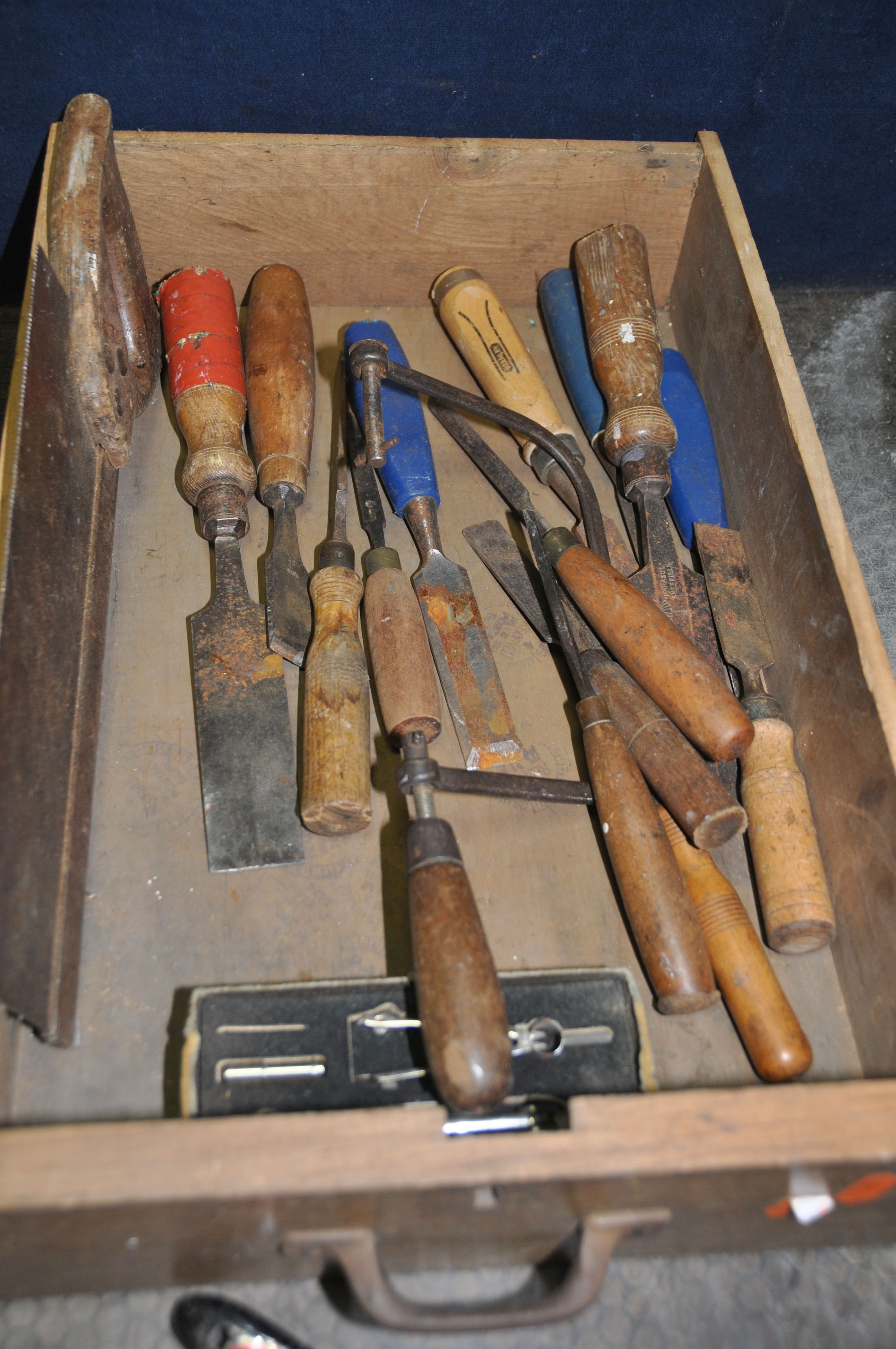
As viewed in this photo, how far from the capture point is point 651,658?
92 cm

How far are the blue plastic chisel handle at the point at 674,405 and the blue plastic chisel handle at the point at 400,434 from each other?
0.70 ft

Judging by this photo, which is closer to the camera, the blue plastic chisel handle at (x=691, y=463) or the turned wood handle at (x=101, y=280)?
the turned wood handle at (x=101, y=280)

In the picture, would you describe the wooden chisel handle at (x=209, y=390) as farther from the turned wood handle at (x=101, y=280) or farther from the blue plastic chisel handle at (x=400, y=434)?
the blue plastic chisel handle at (x=400, y=434)

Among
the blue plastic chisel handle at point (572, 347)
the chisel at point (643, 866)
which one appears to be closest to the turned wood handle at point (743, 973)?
the chisel at point (643, 866)

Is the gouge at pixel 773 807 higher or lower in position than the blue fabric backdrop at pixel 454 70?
lower

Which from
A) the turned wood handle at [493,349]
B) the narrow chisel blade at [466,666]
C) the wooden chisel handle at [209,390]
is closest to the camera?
the narrow chisel blade at [466,666]

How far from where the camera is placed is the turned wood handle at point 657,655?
34.3 inches

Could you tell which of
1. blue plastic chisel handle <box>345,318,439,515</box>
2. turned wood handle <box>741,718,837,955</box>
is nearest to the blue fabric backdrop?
blue plastic chisel handle <box>345,318,439,515</box>

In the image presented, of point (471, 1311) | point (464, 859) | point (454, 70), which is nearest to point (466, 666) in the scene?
point (464, 859)

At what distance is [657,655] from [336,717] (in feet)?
1.05

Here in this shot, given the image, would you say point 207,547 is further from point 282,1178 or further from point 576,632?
point 282,1178

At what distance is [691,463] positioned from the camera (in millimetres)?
1156

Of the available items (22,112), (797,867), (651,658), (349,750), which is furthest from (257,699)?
(22,112)

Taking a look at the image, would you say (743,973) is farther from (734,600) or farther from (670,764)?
(734,600)
